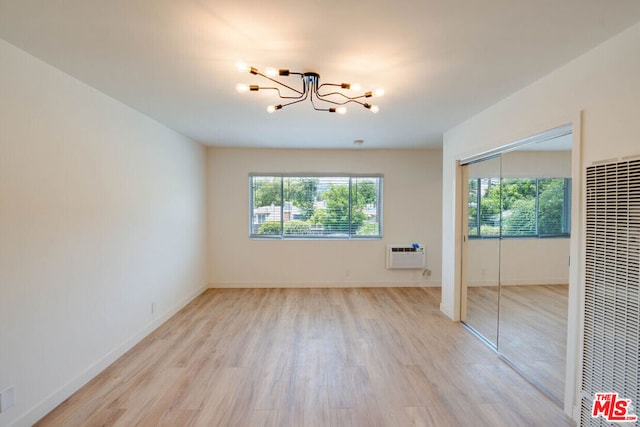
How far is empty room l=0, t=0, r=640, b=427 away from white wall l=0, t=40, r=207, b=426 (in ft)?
0.05

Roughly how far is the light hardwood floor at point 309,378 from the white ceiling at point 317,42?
2.45 m

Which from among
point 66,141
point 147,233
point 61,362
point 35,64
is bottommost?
point 61,362

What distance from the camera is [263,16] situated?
1541mm

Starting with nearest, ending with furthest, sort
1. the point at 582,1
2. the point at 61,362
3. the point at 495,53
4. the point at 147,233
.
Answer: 1. the point at 582,1
2. the point at 495,53
3. the point at 61,362
4. the point at 147,233

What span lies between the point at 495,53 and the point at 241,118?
2.51m

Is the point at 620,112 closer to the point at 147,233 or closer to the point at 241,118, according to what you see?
the point at 241,118

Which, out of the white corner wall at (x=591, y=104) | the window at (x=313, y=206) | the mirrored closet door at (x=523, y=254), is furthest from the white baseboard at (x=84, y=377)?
the white corner wall at (x=591, y=104)

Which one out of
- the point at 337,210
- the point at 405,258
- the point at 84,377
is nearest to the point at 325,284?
the point at 337,210

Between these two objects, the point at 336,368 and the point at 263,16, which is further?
the point at 336,368

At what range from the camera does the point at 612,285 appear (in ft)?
5.50

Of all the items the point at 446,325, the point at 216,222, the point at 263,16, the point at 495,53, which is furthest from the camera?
the point at 216,222

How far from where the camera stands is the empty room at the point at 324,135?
5.32 feet

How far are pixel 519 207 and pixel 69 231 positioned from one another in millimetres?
3803

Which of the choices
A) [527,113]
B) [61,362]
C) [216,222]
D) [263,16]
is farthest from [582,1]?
Answer: [216,222]
